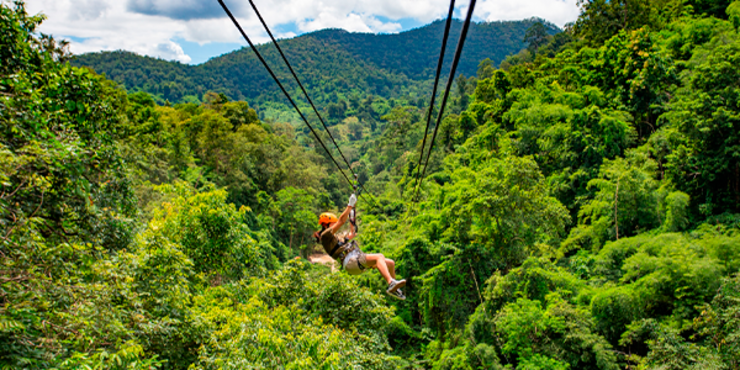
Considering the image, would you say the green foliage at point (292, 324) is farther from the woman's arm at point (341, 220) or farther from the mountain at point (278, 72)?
the mountain at point (278, 72)

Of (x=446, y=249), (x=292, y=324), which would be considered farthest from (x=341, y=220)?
(x=446, y=249)

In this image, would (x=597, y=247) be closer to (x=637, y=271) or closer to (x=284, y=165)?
(x=637, y=271)

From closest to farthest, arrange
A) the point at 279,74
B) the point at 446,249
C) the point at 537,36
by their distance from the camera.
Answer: the point at 446,249 < the point at 537,36 < the point at 279,74

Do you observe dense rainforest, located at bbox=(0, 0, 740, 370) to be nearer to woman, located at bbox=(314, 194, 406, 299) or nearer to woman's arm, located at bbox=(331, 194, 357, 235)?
woman, located at bbox=(314, 194, 406, 299)

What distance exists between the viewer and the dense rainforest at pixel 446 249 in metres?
4.74

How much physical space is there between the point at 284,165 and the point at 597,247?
25.2 meters

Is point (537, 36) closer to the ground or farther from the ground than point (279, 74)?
closer to the ground

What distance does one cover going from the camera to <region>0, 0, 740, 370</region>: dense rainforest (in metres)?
4.74

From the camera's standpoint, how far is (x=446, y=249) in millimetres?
11750

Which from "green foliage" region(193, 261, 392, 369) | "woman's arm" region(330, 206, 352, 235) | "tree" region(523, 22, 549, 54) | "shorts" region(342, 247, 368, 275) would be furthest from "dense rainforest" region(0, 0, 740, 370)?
"tree" region(523, 22, 549, 54)

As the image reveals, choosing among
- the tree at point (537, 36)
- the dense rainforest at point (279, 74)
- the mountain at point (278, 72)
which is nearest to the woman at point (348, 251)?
the tree at point (537, 36)

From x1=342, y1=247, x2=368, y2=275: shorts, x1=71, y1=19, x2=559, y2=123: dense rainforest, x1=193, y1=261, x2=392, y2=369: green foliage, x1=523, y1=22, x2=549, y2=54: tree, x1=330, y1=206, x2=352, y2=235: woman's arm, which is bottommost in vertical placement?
x1=193, y1=261, x2=392, y2=369: green foliage

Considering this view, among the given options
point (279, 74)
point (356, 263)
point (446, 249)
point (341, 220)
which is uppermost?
point (279, 74)

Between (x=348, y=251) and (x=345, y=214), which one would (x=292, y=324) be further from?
(x=345, y=214)
